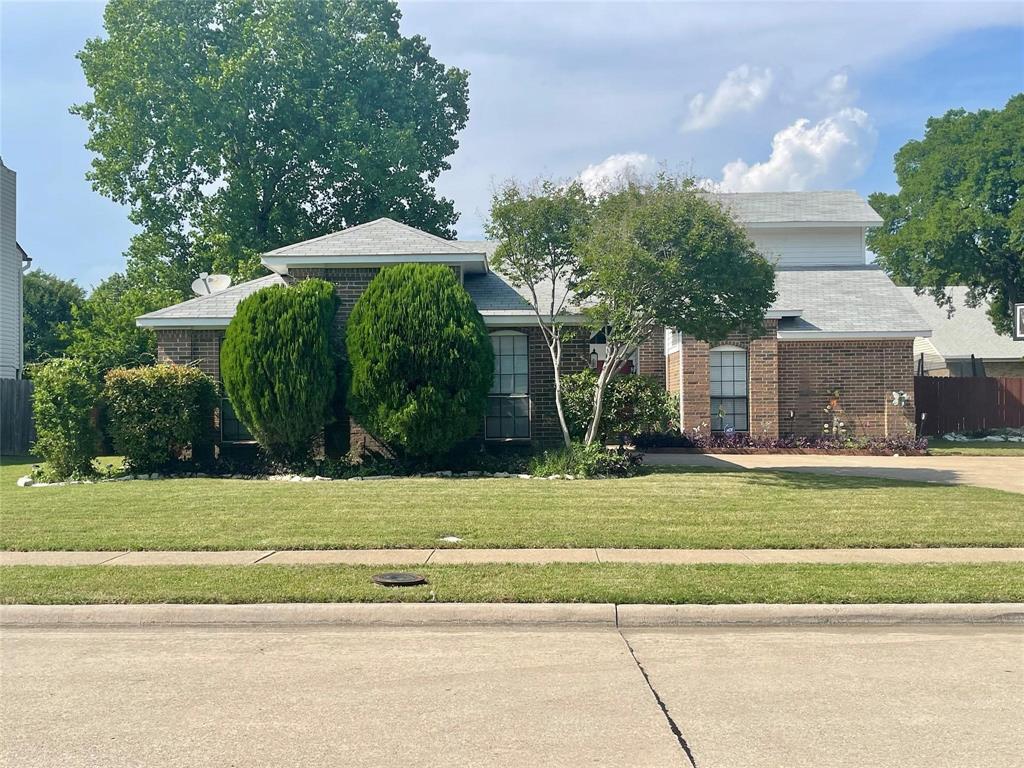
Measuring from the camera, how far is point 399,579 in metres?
7.91

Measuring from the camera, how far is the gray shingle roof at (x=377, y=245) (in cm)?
1650

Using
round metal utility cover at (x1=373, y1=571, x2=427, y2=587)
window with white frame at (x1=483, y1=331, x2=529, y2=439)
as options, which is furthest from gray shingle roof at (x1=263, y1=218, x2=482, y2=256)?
round metal utility cover at (x1=373, y1=571, x2=427, y2=587)

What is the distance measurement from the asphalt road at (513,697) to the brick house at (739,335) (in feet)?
34.1

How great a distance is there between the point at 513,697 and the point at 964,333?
38916 millimetres

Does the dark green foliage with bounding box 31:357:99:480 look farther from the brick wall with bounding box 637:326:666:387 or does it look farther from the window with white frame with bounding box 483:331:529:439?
the brick wall with bounding box 637:326:666:387

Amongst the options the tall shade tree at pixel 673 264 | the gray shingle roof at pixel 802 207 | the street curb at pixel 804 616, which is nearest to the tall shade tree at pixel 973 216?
the gray shingle roof at pixel 802 207

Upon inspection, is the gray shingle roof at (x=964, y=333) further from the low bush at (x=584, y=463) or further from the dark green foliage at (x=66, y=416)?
the dark green foliage at (x=66, y=416)

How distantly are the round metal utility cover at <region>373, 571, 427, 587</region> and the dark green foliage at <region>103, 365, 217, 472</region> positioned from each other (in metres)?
9.13

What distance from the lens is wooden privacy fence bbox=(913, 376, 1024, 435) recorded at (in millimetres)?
26656

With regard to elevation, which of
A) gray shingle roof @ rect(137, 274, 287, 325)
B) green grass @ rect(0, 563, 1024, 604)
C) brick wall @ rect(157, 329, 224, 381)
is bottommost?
green grass @ rect(0, 563, 1024, 604)

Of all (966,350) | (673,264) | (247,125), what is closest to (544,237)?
(673,264)

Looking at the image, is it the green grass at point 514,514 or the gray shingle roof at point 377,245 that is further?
the gray shingle roof at point 377,245

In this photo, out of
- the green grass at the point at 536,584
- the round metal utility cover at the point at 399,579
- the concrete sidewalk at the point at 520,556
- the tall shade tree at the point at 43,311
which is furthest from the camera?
the tall shade tree at the point at 43,311

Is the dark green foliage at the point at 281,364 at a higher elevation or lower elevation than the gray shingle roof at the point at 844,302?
lower
